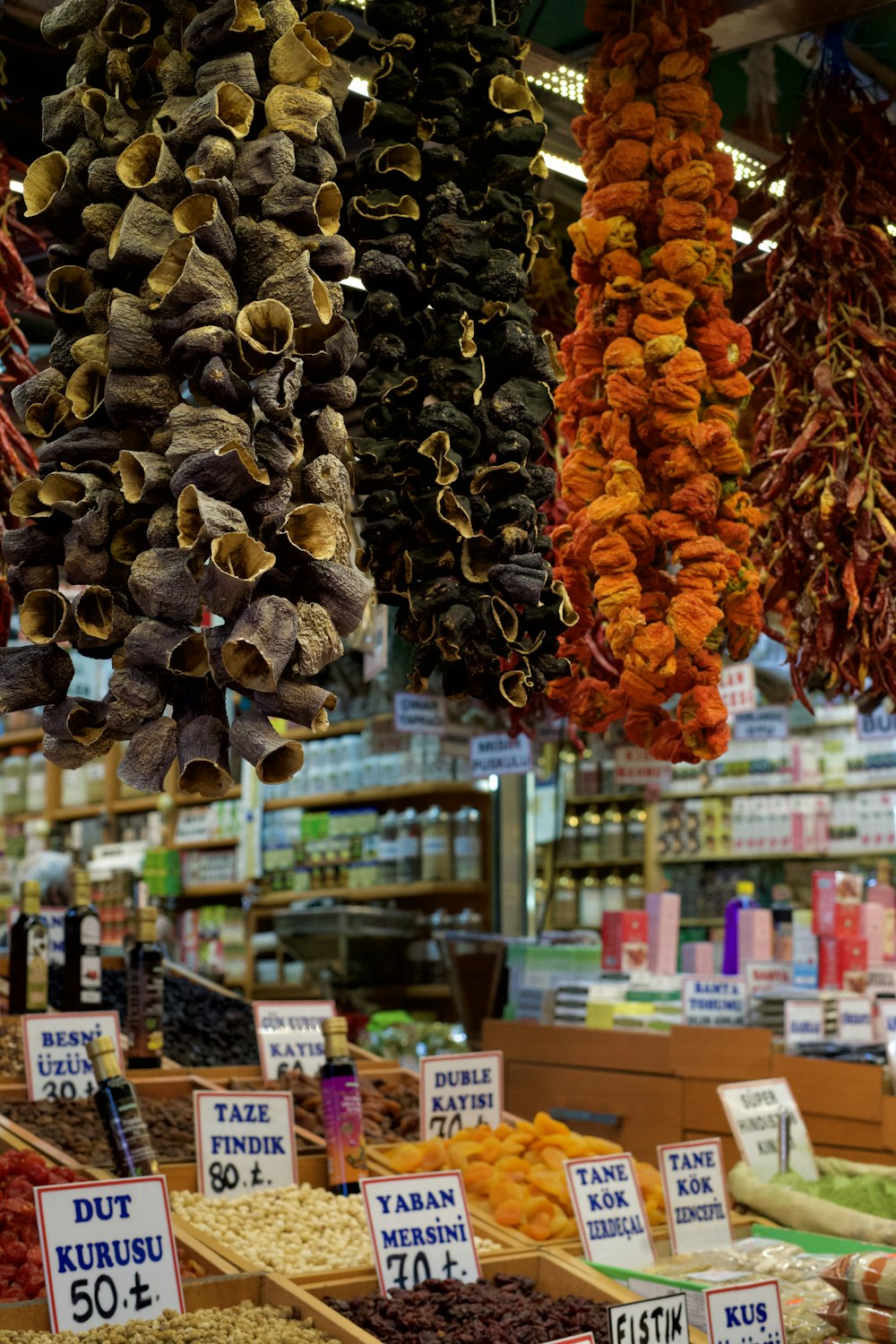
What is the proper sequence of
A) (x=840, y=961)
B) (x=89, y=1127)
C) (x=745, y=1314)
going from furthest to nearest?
(x=840, y=961) < (x=89, y=1127) < (x=745, y=1314)

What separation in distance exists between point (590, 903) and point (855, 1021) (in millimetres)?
3920

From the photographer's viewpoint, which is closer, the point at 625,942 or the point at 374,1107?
the point at 374,1107

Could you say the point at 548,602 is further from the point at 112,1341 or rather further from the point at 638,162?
the point at 112,1341

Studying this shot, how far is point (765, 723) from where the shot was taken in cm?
734

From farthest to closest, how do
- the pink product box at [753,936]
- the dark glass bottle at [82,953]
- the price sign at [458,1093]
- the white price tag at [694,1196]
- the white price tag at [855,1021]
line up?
the pink product box at [753,936]
the white price tag at [855,1021]
the dark glass bottle at [82,953]
the price sign at [458,1093]
the white price tag at [694,1196]

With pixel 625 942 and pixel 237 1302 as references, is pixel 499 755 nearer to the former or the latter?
pixel 625 942

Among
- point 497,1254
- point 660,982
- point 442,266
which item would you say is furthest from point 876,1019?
point 442,266

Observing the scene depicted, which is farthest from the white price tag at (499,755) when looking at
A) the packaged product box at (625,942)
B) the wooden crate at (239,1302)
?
the wooden crate at (239,1302)

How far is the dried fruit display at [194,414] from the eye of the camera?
1.22m

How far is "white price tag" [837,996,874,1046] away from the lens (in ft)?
13.8

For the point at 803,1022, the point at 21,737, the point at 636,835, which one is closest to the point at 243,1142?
the point at 803,1022

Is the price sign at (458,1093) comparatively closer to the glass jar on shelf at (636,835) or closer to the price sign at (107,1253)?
the price sign at (107,1253)

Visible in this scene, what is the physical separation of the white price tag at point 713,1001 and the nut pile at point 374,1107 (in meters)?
1.26

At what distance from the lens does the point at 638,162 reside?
217 cm
